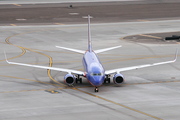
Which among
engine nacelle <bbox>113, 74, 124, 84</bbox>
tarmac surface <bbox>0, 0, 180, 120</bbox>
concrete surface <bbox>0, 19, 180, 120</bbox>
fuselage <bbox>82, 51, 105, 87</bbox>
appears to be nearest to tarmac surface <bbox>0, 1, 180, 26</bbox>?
tarmac surface <bbox>0, 0, 180, 120</bbox>

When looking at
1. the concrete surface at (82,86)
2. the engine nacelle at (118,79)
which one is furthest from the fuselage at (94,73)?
the engine nacelle at (118,79)

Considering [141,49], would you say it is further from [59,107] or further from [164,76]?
[59,107]

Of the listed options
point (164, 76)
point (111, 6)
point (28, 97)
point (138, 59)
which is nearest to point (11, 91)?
point (28, 97)

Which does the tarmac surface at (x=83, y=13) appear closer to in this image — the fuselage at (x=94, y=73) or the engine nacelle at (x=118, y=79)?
the fuselage at (x=94, y=73)

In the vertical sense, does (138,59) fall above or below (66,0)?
below

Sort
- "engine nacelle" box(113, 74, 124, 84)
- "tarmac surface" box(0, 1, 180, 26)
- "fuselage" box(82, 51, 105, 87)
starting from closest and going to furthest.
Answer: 1. "fuselage" box(82, 51, 105, 87)
2. "engine nacelle" box(113, 74, 124, 84)
3. "tarmac surface" box(0, 1, 180, 26)

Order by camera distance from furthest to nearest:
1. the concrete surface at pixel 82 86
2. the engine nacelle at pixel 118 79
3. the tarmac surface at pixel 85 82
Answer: the engine nacelle at pixel 118 79 → the tarmac surface at pixel 85 82 → the concrete surface at pixel 82 86

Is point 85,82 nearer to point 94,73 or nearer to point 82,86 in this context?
point 82,86

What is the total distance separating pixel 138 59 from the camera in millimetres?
66812

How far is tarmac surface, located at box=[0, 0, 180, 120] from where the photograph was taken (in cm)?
3819

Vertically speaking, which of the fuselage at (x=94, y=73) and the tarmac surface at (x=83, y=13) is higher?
the tarmac surface at (x=83, y=13)

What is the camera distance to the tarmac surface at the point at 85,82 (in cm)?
3819

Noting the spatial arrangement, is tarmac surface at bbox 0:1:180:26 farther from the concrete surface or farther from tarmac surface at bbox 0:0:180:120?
the concrete surface

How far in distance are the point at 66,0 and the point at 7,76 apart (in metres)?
126
